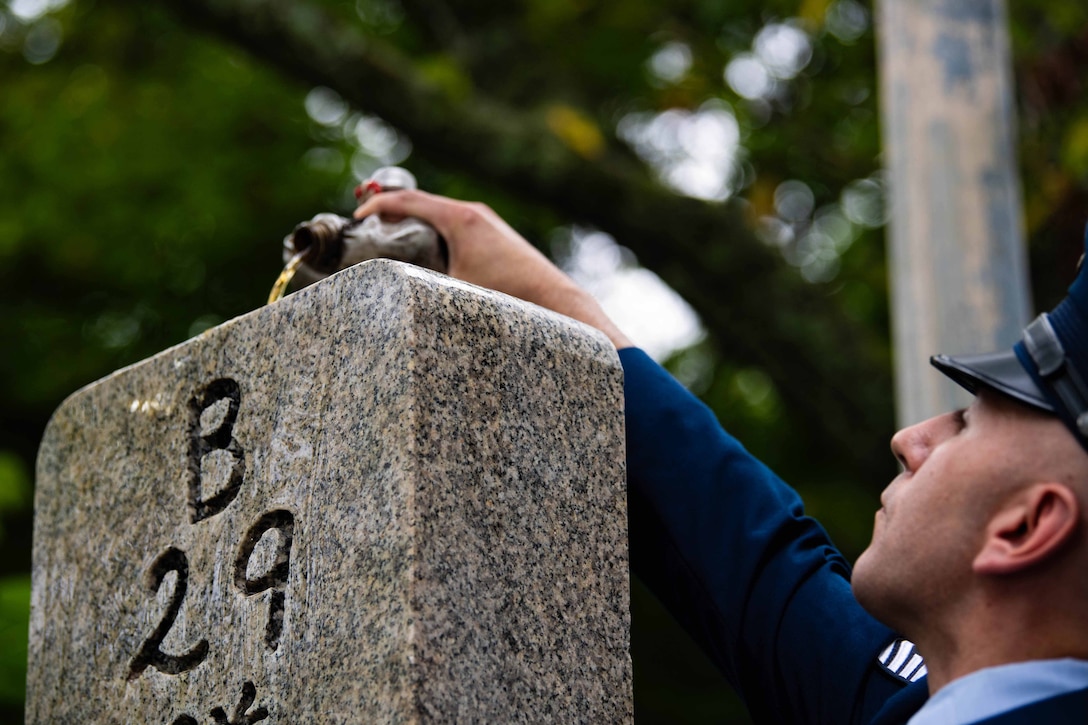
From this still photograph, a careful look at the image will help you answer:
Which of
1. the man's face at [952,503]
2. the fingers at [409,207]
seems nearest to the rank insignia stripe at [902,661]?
the man's face at [952,503]

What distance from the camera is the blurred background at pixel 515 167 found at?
5.89 meters

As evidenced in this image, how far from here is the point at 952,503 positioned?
1.46m

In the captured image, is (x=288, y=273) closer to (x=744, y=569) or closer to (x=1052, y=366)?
(x=744, y=569)

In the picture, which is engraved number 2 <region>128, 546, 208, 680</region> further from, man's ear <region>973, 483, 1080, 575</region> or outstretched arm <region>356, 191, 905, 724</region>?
man's ear <region>973, 483, 1080, 575</region>

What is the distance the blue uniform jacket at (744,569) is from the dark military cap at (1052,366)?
0.53 meters

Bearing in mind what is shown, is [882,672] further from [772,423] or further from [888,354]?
[772,423]

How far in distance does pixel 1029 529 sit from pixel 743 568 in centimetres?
62

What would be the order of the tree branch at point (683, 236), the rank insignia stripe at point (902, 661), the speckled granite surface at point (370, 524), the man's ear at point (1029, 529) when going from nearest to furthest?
the man's ear at point (1029, 529) < the speckled granite surface at point (370, 524) < the rank insignia stripe at point (902, 661) < the tree branch at point (683, 236)

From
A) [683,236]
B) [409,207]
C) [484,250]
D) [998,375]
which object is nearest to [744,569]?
[998,375]

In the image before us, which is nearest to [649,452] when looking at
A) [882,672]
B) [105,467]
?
[882,672]

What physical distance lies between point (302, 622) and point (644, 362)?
32.0 inches

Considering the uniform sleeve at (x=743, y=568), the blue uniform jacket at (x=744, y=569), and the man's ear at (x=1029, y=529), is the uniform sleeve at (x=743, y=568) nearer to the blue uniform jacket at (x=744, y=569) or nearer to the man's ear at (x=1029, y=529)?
the blue uniform jacket at (x=744, y=569)

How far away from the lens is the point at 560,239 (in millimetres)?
8195

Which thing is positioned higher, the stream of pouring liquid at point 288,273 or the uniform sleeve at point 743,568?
the stream of pouring liquid at point 288,273
